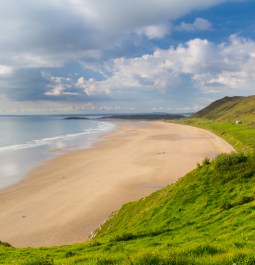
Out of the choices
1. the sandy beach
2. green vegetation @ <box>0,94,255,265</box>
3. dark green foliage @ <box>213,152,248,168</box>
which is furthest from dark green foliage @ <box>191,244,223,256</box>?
the sandy beach

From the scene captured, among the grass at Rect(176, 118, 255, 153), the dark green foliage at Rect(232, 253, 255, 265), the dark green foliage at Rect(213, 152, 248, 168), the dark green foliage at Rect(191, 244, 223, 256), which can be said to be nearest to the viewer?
the dark green foliage at Rect(232, 253, 255, 265)

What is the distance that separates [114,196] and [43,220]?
30.2 feet

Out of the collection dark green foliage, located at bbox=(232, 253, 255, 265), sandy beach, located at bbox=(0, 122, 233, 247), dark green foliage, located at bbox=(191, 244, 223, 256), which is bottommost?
sandy beach, located at bbox=(0, 122, 233, 247)

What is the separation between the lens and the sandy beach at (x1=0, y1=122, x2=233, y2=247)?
85.3ft

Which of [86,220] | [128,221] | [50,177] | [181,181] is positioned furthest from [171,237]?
[50,177]

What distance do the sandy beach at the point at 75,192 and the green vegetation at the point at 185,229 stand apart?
4.15 meters

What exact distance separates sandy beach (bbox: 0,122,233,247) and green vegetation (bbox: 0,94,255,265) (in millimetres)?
4145

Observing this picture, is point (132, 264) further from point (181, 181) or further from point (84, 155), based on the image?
point (84, 155)

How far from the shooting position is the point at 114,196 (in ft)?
115

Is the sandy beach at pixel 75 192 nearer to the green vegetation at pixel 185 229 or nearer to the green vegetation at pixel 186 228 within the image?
the green vegetation at pixel 185 229

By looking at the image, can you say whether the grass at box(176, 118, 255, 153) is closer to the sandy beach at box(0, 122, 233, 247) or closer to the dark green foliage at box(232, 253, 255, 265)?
the sandy beach at box(0, 122, 233, 247)

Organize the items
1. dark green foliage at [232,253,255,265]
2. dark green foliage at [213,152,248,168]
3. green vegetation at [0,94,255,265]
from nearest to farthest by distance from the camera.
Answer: dark green foliage at [232,253,255,265]
green vegetation at [0,94,255,265]
dark green foliage at [213,152,248,168]

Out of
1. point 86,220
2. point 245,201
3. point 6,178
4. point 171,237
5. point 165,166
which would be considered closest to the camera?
point 171,237

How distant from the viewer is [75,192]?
37.0 m
